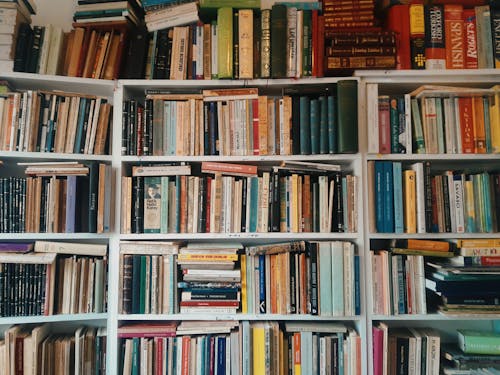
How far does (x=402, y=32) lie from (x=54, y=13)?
1.74 m

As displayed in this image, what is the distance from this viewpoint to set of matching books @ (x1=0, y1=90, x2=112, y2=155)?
1.38 metres

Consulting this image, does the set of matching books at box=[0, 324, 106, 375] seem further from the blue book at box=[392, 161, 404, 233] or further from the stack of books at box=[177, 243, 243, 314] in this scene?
the blue book at box=[392, 161, 404, 233]

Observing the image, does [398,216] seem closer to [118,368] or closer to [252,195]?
[252,195]

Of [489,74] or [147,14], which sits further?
[147,14]

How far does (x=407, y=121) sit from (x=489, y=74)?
0.41m

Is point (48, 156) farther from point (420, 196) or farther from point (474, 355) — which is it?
point (474, 355)

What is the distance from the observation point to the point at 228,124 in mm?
1439

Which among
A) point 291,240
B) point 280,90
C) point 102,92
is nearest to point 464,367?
point 291,240

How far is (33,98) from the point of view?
1.38 meters

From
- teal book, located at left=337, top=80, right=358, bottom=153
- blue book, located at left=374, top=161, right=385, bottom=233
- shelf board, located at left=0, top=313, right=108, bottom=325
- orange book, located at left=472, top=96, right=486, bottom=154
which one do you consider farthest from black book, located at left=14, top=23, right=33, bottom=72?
orange book, located at left=472, top=96, right=486, bottom=154

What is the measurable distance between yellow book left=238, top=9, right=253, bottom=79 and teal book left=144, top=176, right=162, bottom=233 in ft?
2.06

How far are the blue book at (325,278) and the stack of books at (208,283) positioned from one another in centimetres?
36

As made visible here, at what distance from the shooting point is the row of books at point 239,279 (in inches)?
53.8

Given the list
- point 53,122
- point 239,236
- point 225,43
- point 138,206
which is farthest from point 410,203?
point 53,122
